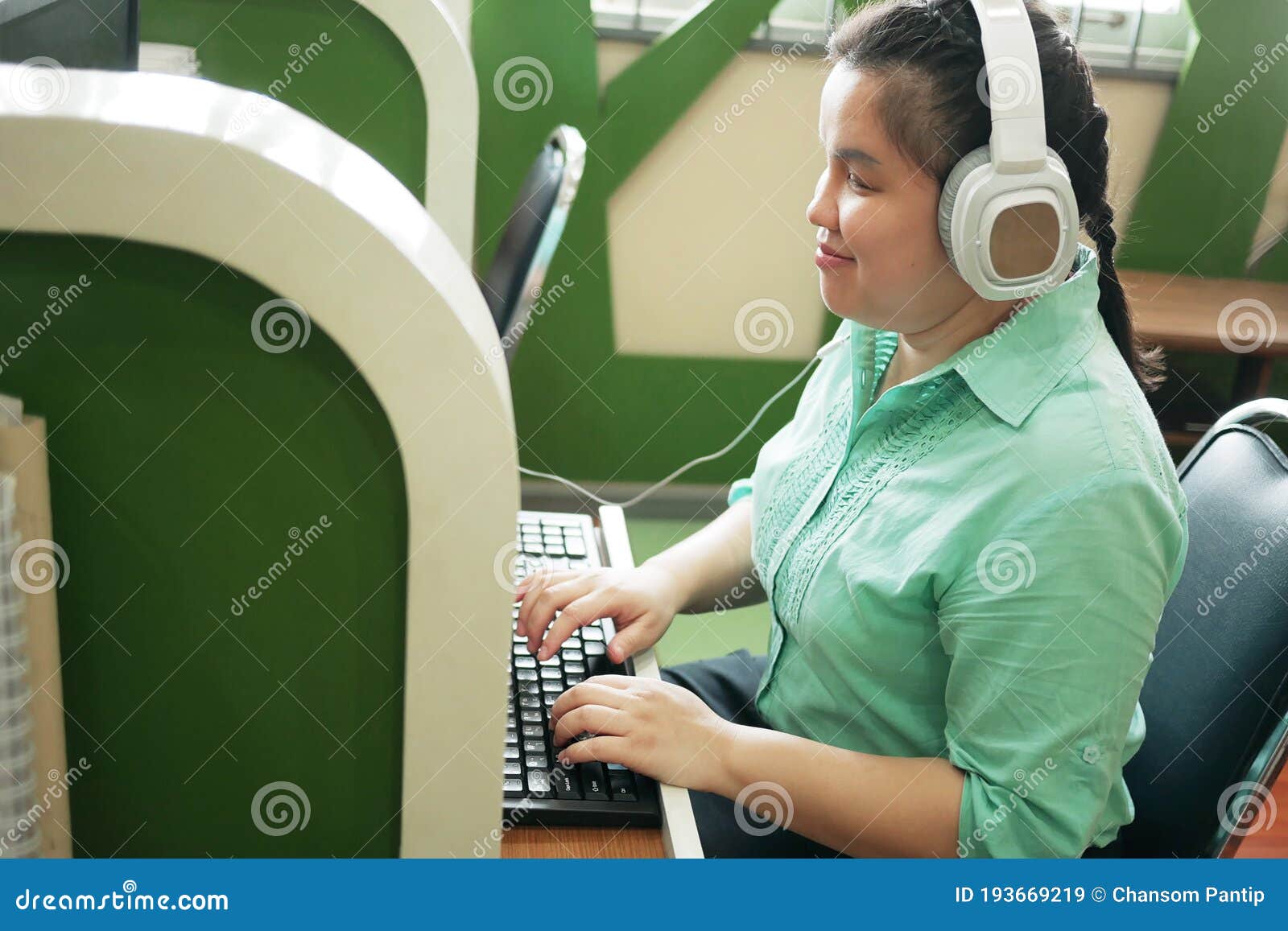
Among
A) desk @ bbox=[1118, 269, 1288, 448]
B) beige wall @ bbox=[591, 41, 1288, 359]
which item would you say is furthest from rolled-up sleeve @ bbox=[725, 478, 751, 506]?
desk @ bbox=[1118, 269, 1288, 448]

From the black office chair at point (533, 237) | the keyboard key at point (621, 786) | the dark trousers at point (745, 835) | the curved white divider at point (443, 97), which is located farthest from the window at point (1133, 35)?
the keyboard key at point (621, 786)

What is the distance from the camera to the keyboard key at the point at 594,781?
0.86 metres

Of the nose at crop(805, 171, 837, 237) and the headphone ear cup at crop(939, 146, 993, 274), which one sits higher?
the nose at crop(805, 171, 837, 237)

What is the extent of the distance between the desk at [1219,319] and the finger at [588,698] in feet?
6.14

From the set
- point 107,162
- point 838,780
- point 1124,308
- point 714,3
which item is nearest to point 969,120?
point 1124,308

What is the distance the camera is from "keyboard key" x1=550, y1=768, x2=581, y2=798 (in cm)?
85

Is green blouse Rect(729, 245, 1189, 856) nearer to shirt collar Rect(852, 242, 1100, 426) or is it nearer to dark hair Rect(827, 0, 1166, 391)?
shirt collar Rect(852, 242, 1100, 426)

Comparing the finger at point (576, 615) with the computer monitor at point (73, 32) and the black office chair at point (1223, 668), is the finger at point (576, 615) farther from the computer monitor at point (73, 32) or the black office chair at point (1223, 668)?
the computer monitor at point (73, 32)

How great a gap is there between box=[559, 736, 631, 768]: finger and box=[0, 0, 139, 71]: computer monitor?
2.19 ft

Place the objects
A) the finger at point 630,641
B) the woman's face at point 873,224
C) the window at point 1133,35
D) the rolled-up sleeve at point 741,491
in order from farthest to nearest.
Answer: the window at point 1133,35 → the rolled-up sleeve at point 741,491 → the finger at point 630,641 → the woman's face at point 873,224

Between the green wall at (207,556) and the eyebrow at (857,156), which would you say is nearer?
the green wall at (207,556)

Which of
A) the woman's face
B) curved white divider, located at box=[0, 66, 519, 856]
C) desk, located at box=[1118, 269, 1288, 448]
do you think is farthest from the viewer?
desk, located at box=[1118, 269, 1288, 448]

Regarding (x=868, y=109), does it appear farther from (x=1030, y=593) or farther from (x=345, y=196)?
(x=345, y=196)

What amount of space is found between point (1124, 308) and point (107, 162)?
88cm
